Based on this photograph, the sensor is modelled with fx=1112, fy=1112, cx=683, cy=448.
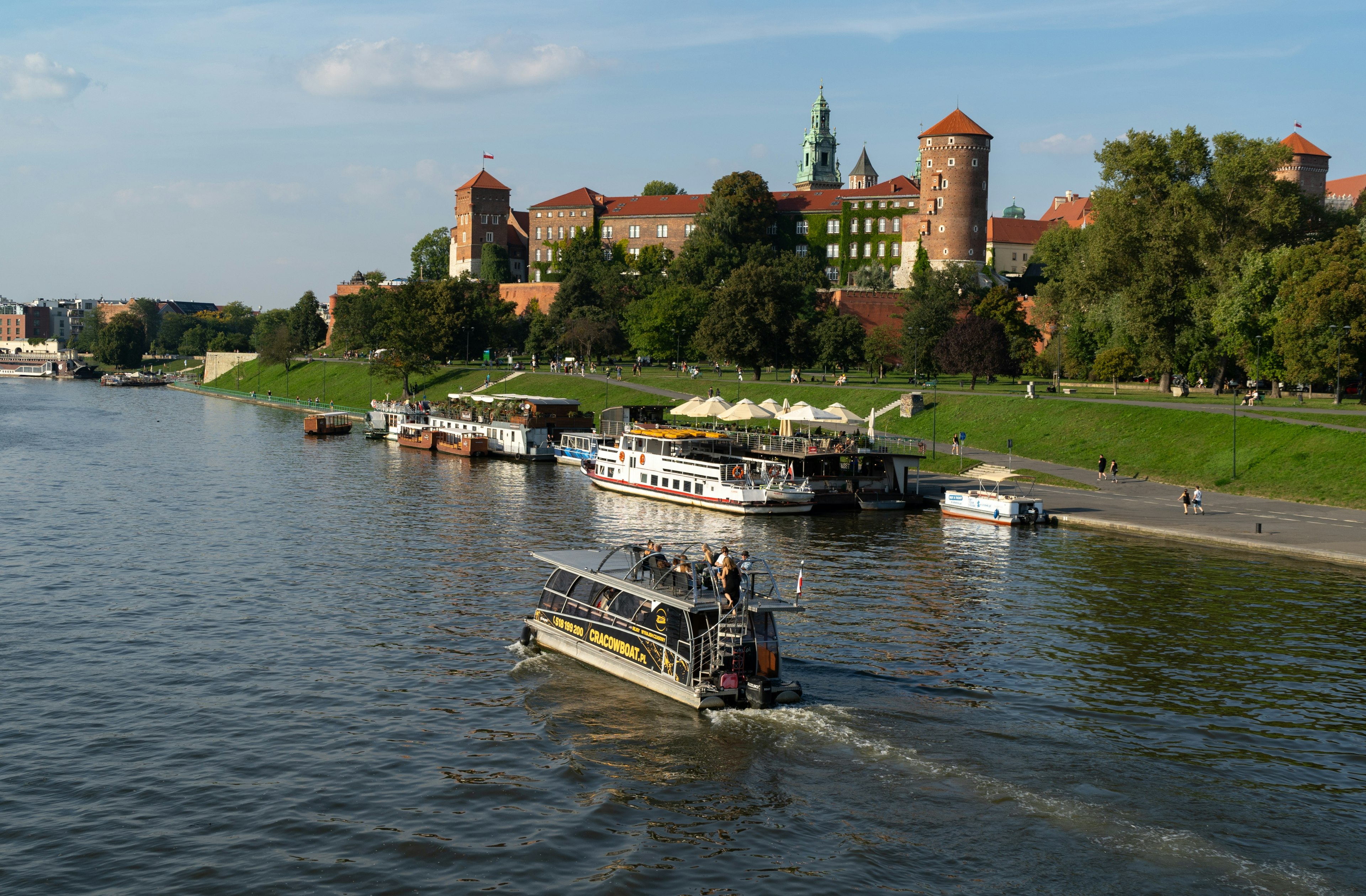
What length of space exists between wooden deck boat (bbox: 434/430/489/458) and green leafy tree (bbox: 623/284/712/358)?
48.7 m

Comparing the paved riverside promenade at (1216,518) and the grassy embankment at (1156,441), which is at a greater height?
the grassy embankment at (1156,441)

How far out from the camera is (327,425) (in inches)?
4377

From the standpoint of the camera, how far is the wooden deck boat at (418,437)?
97375 mm

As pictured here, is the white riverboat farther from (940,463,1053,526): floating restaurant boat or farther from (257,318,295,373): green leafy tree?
(257,318,295,373): green leafy tree

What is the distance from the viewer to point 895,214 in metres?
178

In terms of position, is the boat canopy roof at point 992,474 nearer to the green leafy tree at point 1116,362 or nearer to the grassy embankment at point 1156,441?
the grassy embankment at point 1156,441

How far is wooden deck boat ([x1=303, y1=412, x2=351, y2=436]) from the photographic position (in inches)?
4321

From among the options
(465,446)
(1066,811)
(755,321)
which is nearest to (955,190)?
(755,321)

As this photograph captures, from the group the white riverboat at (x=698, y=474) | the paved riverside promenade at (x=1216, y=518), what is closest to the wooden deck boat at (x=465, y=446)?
the white riverboat at (x=698, y=474)

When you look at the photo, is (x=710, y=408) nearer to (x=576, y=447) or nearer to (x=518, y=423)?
(x=576, y=447)

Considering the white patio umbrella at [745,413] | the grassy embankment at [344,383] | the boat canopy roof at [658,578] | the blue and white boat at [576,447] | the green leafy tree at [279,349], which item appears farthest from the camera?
the green leafy tree at [279,349]

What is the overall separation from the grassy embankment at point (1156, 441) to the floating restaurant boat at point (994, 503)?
974cm

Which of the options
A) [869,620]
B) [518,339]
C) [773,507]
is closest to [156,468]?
[773,507]

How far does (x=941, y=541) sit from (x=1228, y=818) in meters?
31.3
